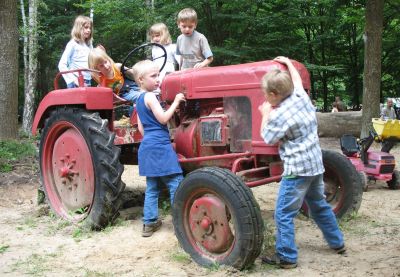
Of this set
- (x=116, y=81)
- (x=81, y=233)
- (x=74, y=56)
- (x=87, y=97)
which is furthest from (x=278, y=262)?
(x=74, y=56)

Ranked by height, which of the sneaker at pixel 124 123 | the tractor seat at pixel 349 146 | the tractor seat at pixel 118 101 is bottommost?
the tractor seat at pixel 349 146

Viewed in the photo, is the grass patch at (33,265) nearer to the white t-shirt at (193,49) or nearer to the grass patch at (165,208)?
the grass patch at (165,208)

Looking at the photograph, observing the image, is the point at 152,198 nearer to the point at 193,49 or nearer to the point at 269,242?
the point at 269,242

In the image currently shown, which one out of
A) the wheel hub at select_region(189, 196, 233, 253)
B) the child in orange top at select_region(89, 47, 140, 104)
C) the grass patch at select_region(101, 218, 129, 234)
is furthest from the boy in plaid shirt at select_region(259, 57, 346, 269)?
the child in orange top at select_region(89, 47, 140, 104)

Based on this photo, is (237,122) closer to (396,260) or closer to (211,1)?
(396,260)

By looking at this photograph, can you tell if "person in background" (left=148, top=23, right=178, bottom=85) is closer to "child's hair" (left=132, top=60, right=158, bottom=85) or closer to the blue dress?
"child's hair" (left=132, top=60, right=158, bottom=85)

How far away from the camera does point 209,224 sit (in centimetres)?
346

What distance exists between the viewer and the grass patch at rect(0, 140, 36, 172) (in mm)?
7219

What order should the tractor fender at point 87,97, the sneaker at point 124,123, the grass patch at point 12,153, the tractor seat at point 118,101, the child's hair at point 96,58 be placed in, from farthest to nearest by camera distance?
1. the grass patch at point 12,153
2. the sneaker at point 124,123
3. the tractor seat at point 118,101
4. the child's hair at point 96,58
5. the tractor fender at point 87,97

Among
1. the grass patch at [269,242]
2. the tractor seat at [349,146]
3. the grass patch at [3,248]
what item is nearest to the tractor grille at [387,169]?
the tractor seat at [349,146]

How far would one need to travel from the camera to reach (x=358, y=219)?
14.9ft

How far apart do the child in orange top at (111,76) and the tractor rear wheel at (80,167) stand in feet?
1.60

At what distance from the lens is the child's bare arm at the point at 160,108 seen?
156 inches

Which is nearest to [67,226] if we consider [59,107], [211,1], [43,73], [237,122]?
[59,107]
